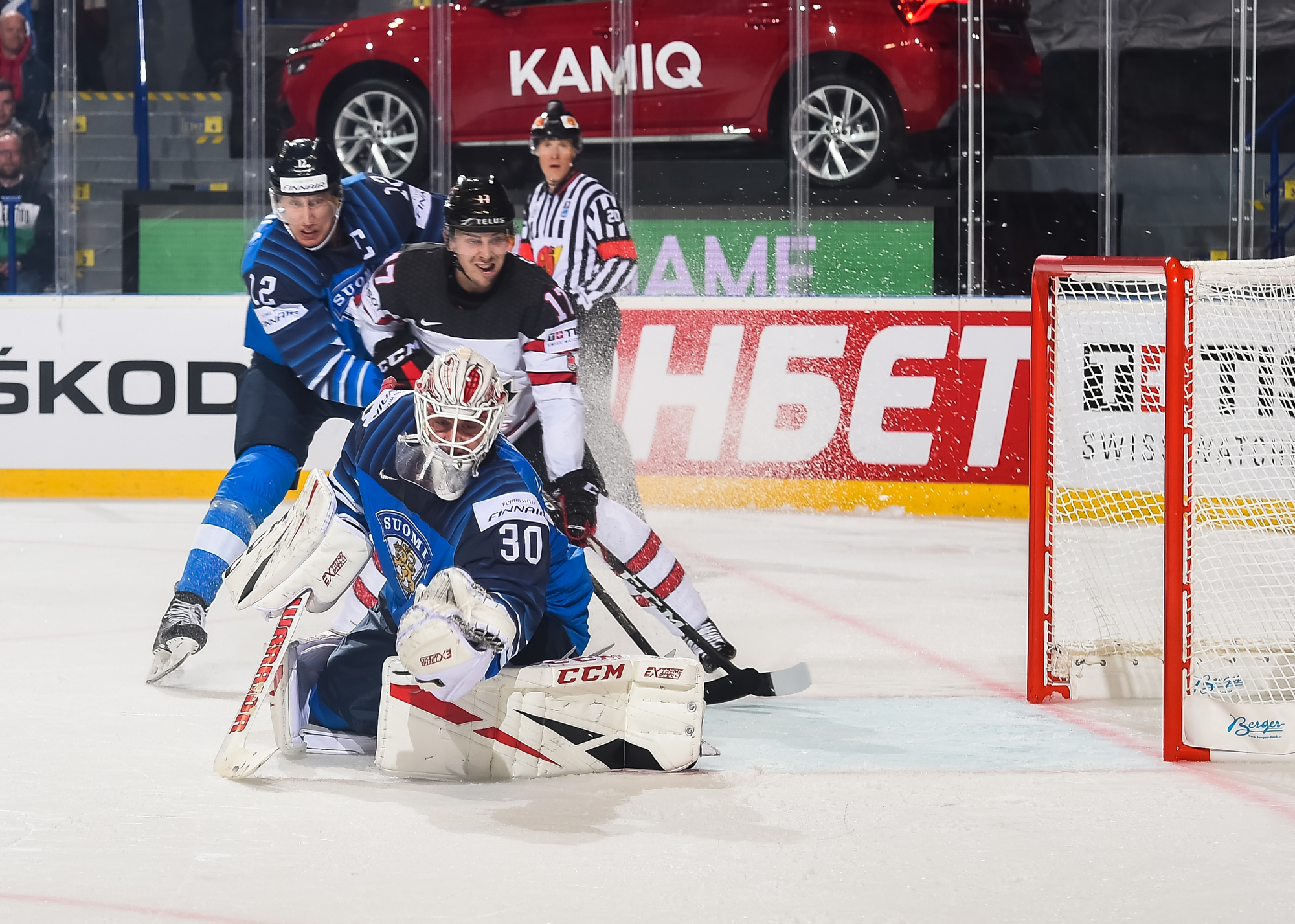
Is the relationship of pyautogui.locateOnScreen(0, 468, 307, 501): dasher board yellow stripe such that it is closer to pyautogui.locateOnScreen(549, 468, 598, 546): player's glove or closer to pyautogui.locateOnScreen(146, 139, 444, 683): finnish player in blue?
pyautogui.locateOnScreen(146, 139, 444, 683): finnish player in blue

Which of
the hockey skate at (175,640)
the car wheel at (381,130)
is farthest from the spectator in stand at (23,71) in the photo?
the hockey skate at (175,640)

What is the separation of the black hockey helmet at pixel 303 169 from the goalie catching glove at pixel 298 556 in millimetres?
1256

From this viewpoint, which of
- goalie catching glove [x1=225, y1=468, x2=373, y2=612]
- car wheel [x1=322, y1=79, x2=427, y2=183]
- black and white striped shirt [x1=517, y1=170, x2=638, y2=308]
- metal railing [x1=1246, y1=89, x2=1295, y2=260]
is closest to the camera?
goalie catching glove [x1=225, y1=468, x2=373, y2=612]

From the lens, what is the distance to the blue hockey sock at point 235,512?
353 centimetres

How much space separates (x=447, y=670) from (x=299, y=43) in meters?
5.82

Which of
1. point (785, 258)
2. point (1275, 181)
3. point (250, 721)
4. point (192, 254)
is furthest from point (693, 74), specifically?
point (250, 721)

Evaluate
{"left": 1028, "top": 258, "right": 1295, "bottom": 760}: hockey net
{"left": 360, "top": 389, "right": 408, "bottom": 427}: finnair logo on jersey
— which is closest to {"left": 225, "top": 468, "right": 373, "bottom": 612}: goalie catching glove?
{"left": 360, "top": 389, "right": 408, "bottom": 427}: finnair logo on jersey

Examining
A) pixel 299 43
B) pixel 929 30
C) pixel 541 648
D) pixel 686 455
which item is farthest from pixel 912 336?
pixel 541 648

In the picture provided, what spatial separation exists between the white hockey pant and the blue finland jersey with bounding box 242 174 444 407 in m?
0.87

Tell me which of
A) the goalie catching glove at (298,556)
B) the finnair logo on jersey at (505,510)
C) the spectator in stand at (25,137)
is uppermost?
the spectator in stand at (25,137)

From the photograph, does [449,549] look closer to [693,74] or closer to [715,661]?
[715,661]

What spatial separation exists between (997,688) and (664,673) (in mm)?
1137

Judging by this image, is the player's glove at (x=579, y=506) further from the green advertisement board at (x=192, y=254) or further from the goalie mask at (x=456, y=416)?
the green advertisement board at (x=192, y=254)

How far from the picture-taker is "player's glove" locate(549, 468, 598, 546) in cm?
312
